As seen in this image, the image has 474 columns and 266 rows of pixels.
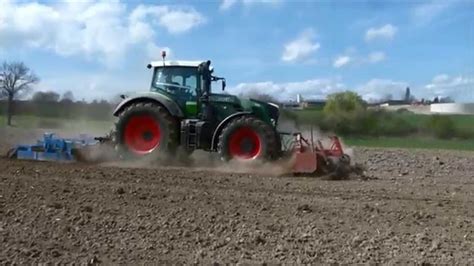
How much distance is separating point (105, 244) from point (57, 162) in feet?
25.1

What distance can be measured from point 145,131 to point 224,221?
7.31m

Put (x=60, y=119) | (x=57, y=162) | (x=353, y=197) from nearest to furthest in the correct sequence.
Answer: (x=353, y=197) < (x=57, y=162) < (x=60, y=119)

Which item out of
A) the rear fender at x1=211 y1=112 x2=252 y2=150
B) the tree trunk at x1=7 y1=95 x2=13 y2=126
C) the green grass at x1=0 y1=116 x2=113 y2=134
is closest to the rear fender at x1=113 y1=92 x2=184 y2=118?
the rear fender at x1=211 y1=112 x2=252 y2=150

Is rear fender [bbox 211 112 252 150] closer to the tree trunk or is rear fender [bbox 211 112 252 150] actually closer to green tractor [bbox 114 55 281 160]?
green tractor [bbox 114 55 281 160]

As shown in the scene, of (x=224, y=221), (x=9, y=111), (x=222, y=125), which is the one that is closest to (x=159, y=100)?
(x=222, y=125)

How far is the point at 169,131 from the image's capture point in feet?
43.2

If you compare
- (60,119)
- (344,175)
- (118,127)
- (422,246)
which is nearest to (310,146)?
(344,175)

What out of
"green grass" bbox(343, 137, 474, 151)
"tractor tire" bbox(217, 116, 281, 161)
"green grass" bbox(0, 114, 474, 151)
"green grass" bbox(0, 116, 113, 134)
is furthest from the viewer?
"green grass" bbox(343, 137, 474, 151)

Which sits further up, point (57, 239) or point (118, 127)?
point (118, 127)

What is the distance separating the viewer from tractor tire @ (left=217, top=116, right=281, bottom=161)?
40.3 feet

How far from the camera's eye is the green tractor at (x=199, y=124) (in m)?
12.3

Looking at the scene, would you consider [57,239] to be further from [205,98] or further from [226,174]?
[205,98]

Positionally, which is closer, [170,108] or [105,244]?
[105,244]

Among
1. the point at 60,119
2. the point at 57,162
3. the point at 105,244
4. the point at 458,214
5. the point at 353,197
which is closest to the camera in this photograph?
the point at 105,244
